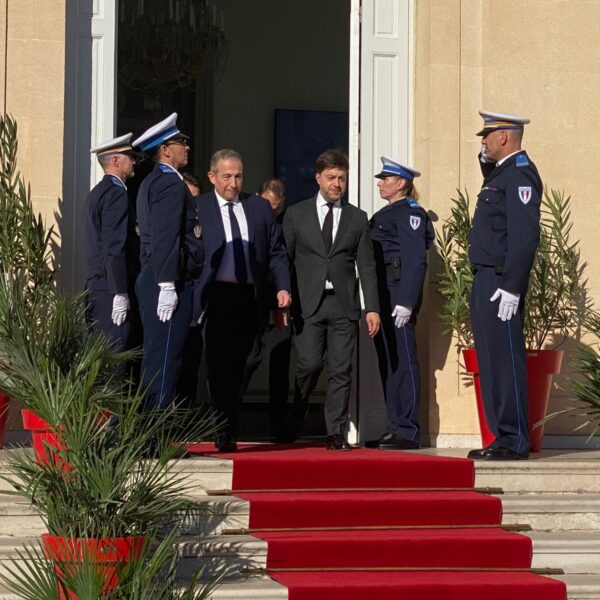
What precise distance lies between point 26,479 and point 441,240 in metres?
4.09

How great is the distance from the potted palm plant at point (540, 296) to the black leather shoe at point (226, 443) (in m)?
1.54

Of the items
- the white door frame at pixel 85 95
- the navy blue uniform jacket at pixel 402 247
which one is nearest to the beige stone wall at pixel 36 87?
the white door frame at pixel 85 95

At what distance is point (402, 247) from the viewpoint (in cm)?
889

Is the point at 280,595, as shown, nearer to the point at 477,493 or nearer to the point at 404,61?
the point at 477,493

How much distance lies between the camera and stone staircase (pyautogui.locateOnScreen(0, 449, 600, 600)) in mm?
6379

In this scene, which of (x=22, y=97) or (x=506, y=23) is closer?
(x=22, y=97)

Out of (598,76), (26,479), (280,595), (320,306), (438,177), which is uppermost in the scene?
(598,76)

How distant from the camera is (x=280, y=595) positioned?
6.04 m

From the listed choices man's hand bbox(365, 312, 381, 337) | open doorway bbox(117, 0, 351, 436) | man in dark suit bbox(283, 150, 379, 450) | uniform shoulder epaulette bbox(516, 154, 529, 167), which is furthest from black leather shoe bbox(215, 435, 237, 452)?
open doorway bbox(117, 0, 351, 436)

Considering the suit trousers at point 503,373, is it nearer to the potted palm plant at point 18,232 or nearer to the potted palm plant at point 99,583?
the potted palm plant at point 18,232

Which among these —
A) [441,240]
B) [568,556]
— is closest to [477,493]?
[568,556]

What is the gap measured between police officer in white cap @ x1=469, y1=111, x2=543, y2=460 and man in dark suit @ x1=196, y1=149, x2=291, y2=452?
108cm

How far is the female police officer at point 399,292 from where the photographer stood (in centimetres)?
881

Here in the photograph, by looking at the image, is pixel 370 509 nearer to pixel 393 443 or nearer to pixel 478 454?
pixel 478 454
